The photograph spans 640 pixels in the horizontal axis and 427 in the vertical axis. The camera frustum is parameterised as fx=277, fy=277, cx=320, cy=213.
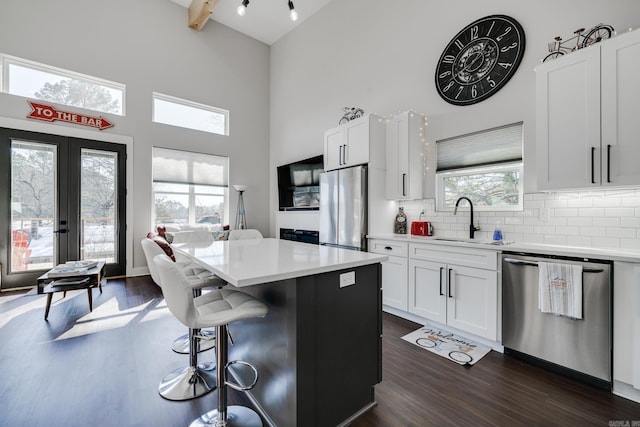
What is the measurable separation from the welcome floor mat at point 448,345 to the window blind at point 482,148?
186 cm

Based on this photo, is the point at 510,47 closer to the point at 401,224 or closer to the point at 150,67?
the point at 401,224

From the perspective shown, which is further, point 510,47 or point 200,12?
point 200,12

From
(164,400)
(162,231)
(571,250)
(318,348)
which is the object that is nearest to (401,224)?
(571,250)

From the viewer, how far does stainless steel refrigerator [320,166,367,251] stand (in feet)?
11.5

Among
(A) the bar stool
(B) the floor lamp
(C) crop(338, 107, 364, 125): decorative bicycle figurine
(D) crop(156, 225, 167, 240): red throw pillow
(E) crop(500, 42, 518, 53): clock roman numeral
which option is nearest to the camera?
(A) the bar stool

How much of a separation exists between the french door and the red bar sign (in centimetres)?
27

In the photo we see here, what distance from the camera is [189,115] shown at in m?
5.75

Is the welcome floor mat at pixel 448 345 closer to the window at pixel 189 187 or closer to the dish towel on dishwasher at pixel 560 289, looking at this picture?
the dish towel on dishwasher at pixel 560 289

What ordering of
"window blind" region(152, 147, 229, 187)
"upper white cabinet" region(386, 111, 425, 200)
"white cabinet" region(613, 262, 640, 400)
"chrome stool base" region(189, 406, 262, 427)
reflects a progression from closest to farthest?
1. "chrome stool base" region(189, 406, 262, 427)
2. "white cabinet" region(613, 262, 640, 400)
3. "upper white cabinet" region(386, 111, 425, 200)
4. "window blind" region(152, 147, 229, 187)

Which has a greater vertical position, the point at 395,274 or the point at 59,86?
the point at 59,86

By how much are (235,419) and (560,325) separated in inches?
90.9

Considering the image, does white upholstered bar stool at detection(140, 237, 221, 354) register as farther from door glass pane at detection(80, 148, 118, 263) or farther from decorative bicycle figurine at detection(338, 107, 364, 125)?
door glass pane at detection(80, 148, 118, 263)

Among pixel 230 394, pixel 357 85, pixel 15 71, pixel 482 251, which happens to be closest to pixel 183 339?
pixel 230 394

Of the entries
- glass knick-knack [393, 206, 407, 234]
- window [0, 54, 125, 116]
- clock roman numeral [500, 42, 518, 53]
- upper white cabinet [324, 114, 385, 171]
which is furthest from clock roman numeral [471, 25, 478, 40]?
window [0, 54, 125, 116]
